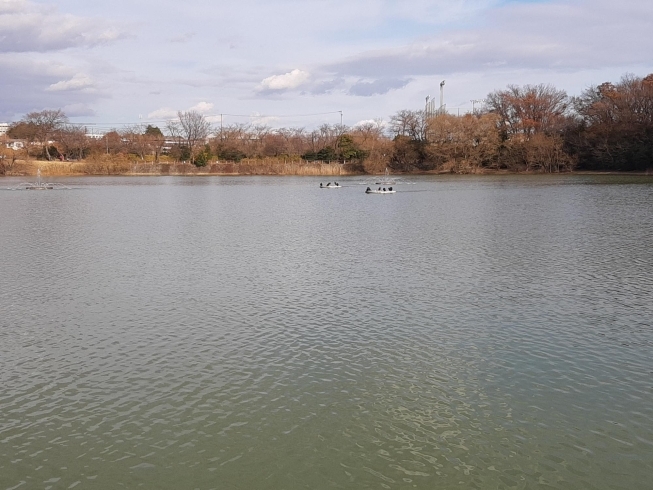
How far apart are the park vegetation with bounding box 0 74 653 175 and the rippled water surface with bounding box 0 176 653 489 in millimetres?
54954

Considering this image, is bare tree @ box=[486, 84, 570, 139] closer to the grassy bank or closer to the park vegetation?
the park vegetation

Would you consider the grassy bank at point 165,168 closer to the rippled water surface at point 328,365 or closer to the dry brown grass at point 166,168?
the dry brown grass at point 166,168

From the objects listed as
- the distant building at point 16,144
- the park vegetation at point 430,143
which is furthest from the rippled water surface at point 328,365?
the distant building at point 16,144

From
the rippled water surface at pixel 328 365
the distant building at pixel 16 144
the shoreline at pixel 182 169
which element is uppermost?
the distant building at pixel 16 144

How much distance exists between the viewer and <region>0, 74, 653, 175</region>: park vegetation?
69.6 meters

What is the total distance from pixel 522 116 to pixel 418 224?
203ft

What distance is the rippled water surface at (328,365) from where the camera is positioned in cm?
708

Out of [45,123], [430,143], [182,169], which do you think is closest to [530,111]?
[430,143]

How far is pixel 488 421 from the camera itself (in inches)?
317

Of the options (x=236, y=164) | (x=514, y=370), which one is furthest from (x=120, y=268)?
(x=236, y=164)

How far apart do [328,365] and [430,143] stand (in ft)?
249

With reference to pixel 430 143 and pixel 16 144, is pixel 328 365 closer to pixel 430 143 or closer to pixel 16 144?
pixel 430 143

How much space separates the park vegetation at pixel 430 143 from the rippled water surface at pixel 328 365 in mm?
54954

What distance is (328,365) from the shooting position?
33.2 ft
